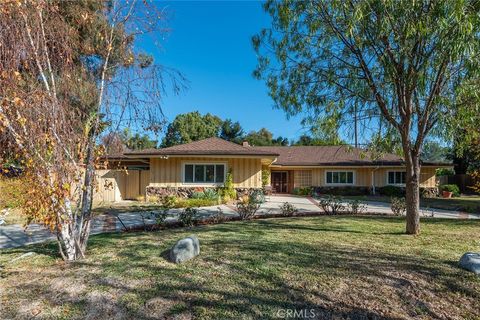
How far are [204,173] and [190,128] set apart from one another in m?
27.3

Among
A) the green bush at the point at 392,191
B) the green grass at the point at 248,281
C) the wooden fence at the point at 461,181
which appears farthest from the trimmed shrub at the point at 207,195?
the wooden fence at the point at 461,181

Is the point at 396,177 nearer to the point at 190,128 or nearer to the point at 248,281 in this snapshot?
the point at 248,281

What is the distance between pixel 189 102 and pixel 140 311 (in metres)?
3.75

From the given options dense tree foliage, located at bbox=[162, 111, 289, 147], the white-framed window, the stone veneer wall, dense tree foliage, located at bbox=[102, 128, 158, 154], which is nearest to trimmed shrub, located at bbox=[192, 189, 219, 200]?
the stone veneer wall

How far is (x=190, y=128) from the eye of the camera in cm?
4431

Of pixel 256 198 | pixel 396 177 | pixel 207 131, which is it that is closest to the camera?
pixel 256 198

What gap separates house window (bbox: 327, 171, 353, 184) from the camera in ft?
81.3

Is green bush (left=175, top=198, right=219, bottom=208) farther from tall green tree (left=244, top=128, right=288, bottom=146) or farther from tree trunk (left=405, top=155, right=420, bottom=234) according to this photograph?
Answer: tall green tree (left=244, top=128, right=288, bottom=146)

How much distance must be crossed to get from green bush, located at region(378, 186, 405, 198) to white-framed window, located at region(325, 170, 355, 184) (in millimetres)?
2250

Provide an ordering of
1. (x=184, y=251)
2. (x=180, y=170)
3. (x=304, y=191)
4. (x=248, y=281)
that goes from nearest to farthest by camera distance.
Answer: (x=248, y=281) → (x=184, y=251) → (x=180, y=170) → (x=304, y=191)

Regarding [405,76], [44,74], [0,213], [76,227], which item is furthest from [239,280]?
[405,76]

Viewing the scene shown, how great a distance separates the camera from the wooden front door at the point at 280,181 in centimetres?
2630

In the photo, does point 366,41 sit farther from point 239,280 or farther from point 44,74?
point 44,74

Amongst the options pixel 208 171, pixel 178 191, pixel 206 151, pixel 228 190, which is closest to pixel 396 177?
pixel 228 190
